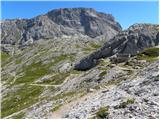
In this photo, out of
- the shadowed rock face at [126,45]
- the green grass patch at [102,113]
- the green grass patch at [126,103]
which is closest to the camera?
the green grass patch at [102,113]

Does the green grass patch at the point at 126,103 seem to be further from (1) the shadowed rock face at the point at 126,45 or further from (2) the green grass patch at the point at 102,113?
(1) the shadowed rock face at the point at 126,45

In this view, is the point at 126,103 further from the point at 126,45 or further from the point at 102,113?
the point at 126,45

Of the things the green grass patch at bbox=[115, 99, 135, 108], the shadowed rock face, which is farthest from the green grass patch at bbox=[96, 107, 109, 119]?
the shadowed rock face

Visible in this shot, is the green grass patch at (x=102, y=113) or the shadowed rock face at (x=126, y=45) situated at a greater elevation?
the shadowed rock face at (x=126, y=45)

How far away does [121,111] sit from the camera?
36188 mm

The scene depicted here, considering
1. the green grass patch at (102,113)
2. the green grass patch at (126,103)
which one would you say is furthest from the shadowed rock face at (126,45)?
the green grass patch at (102,113)

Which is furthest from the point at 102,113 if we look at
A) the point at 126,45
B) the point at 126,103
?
the point at 126,45

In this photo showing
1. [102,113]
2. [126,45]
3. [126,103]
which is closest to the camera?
[102,113]

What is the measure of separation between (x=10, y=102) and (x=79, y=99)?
60.5m

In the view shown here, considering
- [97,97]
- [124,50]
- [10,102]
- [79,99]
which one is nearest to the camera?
[97,97]

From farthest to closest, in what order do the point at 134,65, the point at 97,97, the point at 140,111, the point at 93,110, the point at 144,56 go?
the point at 144,56, the point at 134,65, the point at 97,97, the point at 93,110, the point at 140,111

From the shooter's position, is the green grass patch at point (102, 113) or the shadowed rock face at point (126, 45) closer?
the green grass patch at point (102, 113)

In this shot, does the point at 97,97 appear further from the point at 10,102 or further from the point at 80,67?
the point at 80,67

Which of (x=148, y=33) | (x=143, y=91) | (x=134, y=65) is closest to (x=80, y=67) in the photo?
(x=148, y=33)
